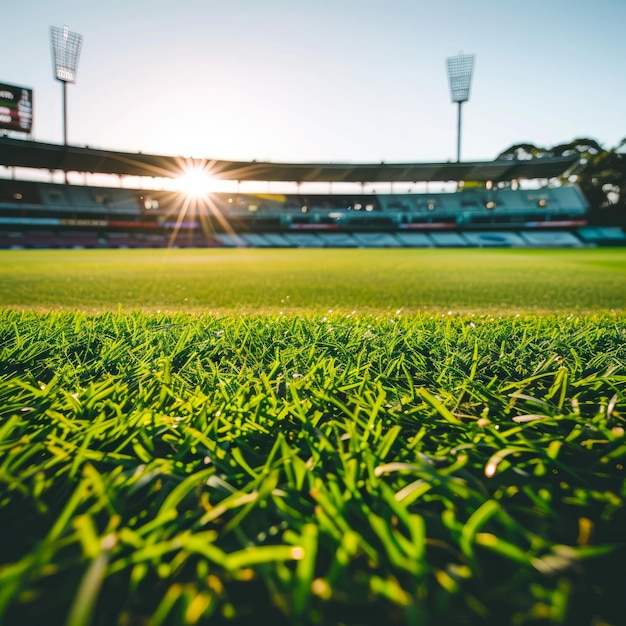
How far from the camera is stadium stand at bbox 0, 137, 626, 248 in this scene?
39.8 meters

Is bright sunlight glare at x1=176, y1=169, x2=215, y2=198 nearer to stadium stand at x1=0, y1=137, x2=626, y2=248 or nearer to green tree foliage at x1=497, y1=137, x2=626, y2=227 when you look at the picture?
stadium stand at x1=0, y1=137, x2=626, y2=248

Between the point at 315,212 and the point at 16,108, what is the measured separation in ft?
90.9

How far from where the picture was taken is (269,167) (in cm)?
4041

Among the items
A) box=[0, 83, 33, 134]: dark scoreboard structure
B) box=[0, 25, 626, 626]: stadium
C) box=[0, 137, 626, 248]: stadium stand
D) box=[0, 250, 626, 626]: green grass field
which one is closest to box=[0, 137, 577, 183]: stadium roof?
box=[0, 137, 626, 248]: stadium stand

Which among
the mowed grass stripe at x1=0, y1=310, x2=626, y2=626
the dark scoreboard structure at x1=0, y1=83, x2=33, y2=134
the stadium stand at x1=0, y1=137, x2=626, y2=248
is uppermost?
the dark scoreboard structure at x1=0, y1=83, x2=33, y2=134

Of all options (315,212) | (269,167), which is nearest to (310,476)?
(269,167)

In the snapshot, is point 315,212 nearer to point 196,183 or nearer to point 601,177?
point 196,183

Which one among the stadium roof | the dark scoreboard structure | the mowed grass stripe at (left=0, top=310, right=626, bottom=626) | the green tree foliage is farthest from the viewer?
the green tree foliage

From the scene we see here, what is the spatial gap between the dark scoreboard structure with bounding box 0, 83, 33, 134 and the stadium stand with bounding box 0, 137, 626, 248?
3459 mm

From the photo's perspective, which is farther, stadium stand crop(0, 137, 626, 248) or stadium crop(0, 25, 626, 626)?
stadium stand crop(0, 137, 626, 248)

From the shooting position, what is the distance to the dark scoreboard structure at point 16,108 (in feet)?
116

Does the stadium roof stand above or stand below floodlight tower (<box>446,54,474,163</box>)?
below

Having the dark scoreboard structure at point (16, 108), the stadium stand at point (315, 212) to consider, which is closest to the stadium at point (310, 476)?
the stadium stand at point (315, 212)

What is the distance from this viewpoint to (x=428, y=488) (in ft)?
1.83
